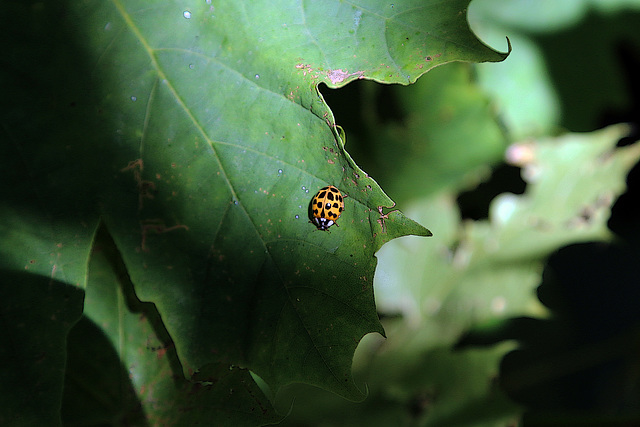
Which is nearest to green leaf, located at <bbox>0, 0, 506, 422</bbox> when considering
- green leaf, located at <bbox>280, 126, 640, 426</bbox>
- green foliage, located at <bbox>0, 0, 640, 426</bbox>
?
green foliage, located at <bbox>0, 0, 640, 426</bbox>

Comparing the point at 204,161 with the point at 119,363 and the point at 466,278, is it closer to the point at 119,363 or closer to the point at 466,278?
the point at 119,363

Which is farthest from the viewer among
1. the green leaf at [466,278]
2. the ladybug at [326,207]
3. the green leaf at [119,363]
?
the green leaf at [466,278]

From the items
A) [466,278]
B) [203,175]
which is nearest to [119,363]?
[203,175]

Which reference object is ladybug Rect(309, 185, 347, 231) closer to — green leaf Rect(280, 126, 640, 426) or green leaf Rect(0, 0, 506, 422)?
green leaf Rect(0, 0, 506, 422)

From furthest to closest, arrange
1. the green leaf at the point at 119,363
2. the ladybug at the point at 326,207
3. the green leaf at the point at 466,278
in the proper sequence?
the green leaf at the point at 466,278, the green leaf at the point at 119,363, the ladybug at the point at 326,207

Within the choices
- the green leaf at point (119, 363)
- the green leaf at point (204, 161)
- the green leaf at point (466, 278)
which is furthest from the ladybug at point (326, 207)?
the green leaf at point (466, 278)

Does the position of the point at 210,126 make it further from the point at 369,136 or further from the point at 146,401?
the point at 369,136

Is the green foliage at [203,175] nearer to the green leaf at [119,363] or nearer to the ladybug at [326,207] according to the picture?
the ladybug at [326,207]
